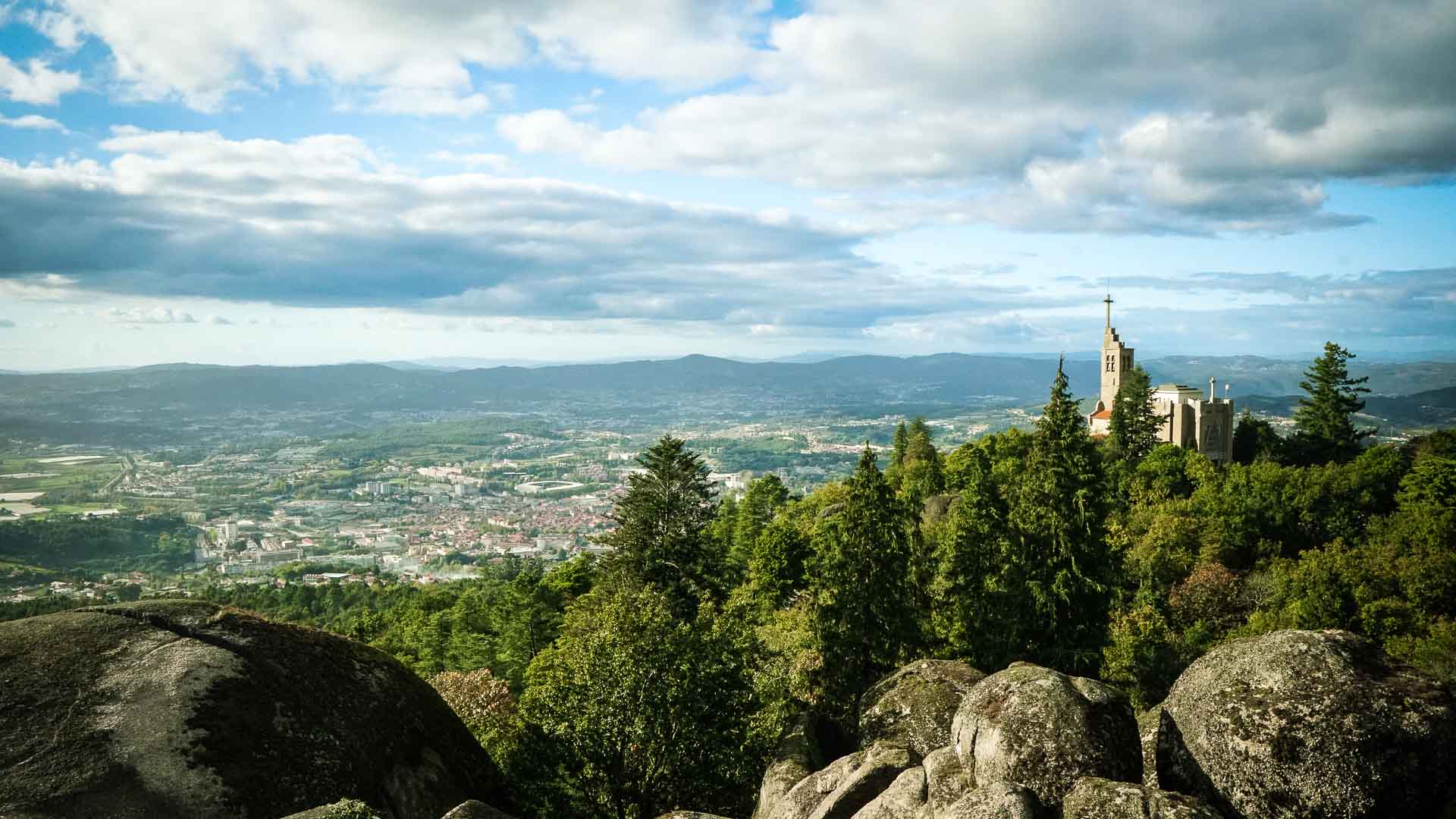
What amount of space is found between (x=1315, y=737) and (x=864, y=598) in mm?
18247

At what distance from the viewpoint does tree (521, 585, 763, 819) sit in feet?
61.5

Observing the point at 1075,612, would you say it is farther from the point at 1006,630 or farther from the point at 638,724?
the point at 638,724

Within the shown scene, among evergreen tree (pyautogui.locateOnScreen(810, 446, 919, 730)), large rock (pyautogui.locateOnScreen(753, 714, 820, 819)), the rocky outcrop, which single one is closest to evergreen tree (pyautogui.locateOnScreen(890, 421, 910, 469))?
evergreen tree (pyautogui.locateOnScreen(810, 446, 919, 730))

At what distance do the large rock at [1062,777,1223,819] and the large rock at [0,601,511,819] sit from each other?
12.8 metres

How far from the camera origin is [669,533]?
1366 inches

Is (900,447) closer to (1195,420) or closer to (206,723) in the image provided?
(1195,420)

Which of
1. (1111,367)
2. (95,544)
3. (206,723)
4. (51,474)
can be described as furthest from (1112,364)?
(51,474)

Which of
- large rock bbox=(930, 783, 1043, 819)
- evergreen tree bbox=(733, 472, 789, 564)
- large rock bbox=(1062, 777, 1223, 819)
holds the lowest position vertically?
evergreen tree bbox=(733, 472, 789, 564)

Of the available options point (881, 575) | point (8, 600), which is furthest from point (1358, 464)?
point (8, 600)

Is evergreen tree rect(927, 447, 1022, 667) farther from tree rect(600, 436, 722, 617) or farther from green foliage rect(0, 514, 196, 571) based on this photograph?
green foliage rect(0, 514, 196, 571)

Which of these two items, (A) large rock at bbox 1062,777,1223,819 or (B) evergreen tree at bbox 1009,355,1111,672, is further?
(B) evergreen tree at bbox 1009,355,1111,672

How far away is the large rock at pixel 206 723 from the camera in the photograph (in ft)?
43.9

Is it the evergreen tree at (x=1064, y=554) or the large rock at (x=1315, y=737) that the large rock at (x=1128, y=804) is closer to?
the large rock at (x=1315, y=737)

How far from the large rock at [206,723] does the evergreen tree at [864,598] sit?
1343 cm
